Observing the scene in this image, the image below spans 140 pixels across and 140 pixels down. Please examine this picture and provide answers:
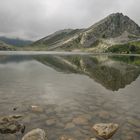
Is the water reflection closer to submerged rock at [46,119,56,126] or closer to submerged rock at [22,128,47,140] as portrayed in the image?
submerged rock at [46,119,56,126]

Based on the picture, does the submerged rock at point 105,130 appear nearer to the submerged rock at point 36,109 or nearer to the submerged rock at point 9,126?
the submerged rock at point 9,126

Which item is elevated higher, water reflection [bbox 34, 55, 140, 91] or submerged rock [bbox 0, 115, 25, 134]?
submerged rock [bbox 0, 115, 25, 134]

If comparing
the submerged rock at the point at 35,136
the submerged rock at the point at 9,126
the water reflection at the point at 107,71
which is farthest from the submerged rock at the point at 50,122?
the water reflection at the point at 107,71

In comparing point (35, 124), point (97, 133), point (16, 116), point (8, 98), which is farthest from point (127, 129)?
point (8, 98)

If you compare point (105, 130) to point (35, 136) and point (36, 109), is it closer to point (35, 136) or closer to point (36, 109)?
point (35, 136)

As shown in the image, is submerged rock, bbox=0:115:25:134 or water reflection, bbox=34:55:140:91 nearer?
submerged rock, bbox=0:115:25:134

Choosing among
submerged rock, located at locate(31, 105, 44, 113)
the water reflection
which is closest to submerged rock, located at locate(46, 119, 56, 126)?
submerged rock, located at locate(31, 105, 44, 113)

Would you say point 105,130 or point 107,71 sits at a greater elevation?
point 105,130

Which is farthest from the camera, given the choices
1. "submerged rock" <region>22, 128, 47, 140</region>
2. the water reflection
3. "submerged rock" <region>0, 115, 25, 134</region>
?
the water reflection

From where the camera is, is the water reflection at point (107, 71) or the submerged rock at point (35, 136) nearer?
the submerged rock at point (35, 136)

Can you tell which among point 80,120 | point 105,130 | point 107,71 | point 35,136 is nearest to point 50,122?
point 80,120

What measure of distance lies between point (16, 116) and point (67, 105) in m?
6.41

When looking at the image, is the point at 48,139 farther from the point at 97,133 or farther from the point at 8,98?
the point at 8,98

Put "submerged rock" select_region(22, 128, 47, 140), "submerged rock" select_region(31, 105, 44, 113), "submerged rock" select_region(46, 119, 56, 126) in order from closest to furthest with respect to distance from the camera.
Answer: "submerged rock" select_region(22, 128, 47, 140) → "submerged rock" select_region(46, 119, 56, 126) → "submerged rock" select_region(31, 105, 44, 113)
